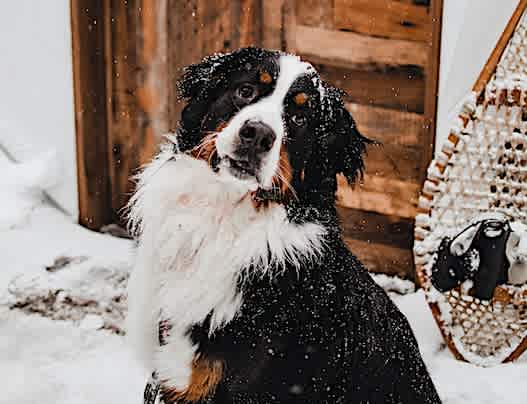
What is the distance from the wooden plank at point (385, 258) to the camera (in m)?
4.18

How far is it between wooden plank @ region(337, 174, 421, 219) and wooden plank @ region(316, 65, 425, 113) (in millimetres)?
351

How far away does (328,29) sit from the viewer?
4.03m

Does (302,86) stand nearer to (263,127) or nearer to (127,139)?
(263,127)

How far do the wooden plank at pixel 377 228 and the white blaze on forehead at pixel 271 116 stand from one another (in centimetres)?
182

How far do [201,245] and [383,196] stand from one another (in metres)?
1.85

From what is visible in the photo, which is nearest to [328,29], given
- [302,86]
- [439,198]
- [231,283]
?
[439,198]

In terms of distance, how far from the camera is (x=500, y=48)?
3.27 metres

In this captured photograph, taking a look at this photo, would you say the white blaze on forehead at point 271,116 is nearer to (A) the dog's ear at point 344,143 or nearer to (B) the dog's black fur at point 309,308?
(B) the dog's black fur at point 309,308

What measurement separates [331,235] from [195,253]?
0.38m

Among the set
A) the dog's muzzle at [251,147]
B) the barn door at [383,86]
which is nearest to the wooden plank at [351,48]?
the barn door at [383,86]

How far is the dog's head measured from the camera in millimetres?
2326

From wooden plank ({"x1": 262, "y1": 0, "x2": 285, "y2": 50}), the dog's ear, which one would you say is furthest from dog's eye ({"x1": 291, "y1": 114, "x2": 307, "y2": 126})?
wooden plank ({"x1": 262, "y1": 0, "x2": 285, "y2": 50})

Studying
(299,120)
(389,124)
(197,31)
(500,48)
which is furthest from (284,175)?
(197,31)

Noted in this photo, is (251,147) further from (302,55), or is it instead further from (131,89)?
(131,89)
